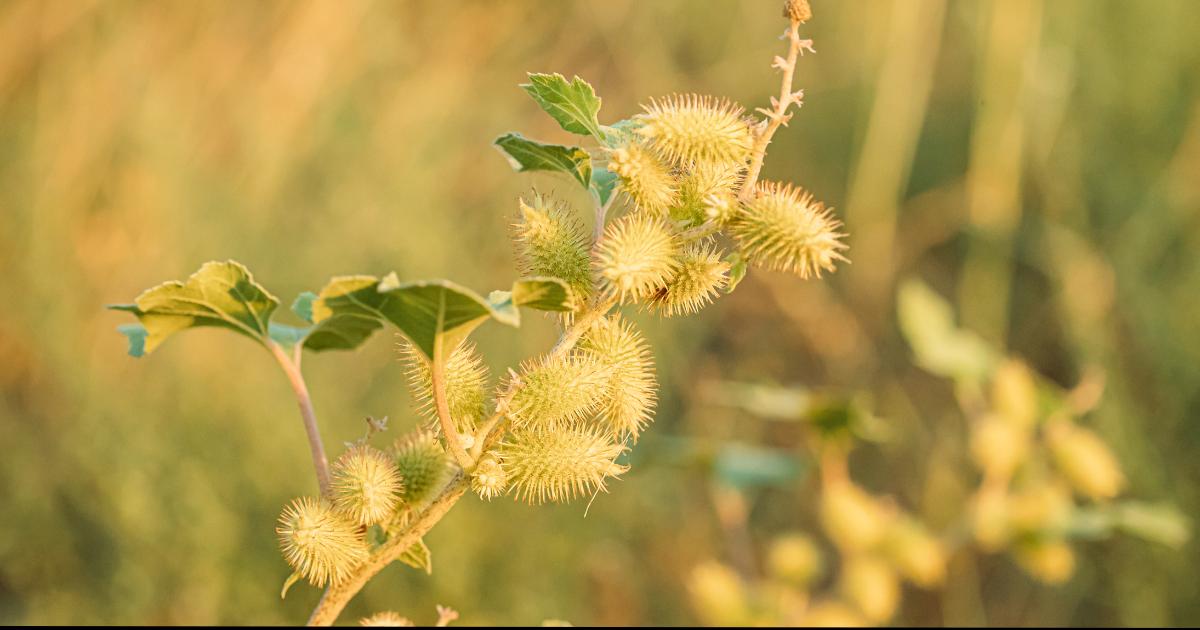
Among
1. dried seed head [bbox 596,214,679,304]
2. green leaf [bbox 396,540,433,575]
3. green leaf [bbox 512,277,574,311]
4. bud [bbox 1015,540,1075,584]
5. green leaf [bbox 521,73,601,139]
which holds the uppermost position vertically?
bud [bbox 1015,540,1075,584]

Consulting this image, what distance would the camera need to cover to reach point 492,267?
4090mm

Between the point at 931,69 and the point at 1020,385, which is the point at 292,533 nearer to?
→ the point at 1020,385

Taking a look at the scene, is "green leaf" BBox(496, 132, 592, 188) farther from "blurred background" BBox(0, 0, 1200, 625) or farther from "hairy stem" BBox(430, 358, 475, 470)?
"blurred background" BBox(0, 0, 1200, 625)

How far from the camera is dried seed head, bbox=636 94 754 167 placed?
2.64 ft

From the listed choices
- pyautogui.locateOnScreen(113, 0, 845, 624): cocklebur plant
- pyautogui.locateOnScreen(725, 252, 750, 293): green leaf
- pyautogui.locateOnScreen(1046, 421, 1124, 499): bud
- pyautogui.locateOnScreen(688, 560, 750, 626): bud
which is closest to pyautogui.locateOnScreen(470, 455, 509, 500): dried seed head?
pyautogui.locateOnScreen(113, 0, 845, 624): cocklebur plant

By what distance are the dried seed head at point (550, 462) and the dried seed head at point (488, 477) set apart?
2cm

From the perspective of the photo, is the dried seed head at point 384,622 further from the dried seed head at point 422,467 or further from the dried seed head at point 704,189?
the dried seed head at point 704,189

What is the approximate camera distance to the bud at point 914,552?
176cm

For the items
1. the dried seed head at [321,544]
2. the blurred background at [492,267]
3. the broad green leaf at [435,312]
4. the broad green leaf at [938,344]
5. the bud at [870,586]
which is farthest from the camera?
the blurred background at [492,267]

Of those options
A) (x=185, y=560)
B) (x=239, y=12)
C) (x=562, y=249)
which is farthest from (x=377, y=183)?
(x=562, y=249)

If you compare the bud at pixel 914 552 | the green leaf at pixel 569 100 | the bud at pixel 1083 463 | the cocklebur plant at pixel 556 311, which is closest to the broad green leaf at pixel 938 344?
the bud at pixel 1083 463

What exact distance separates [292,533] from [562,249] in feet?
0.94

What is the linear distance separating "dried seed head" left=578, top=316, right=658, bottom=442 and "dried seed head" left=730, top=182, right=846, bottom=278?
0.39 ft

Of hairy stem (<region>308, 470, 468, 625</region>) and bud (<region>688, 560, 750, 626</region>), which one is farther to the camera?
bud (<region>688, 560, 750, 626</region>)
